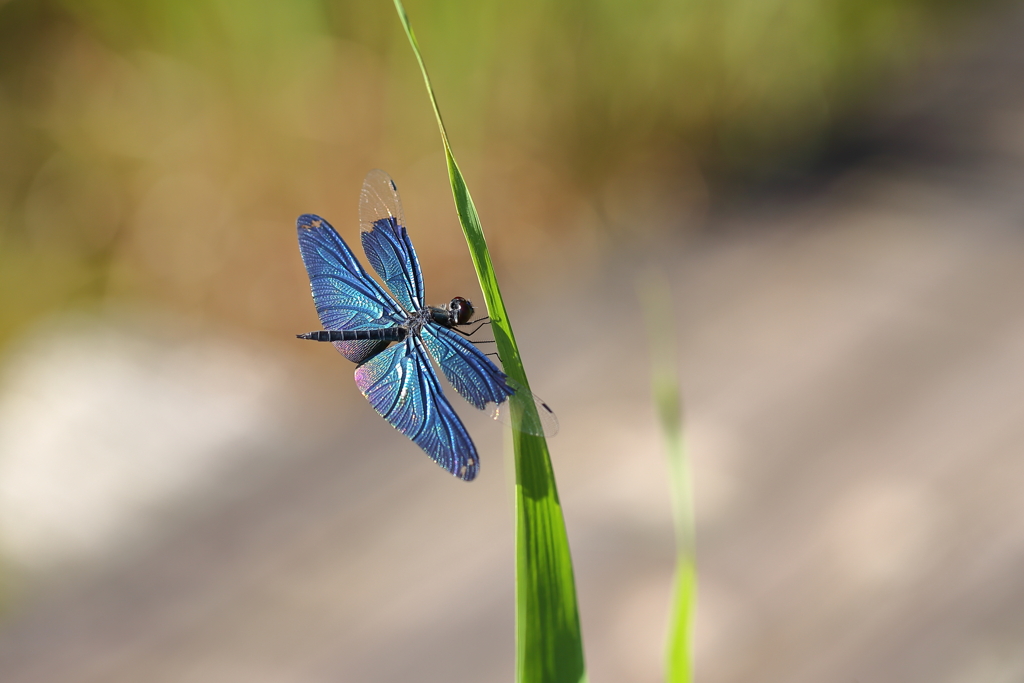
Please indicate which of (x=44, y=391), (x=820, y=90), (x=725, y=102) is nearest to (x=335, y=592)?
(x=44, y=391)

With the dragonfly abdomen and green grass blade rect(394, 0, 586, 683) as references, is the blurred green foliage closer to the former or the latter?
the dragonfly abdomen

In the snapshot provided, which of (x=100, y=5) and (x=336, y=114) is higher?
(x=100, y=5)

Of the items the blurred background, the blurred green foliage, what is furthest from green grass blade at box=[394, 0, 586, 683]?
the blurred green foliage

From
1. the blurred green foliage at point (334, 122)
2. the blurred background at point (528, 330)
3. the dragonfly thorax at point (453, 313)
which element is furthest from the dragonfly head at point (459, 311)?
the blurred green foliage at point (334, 122)

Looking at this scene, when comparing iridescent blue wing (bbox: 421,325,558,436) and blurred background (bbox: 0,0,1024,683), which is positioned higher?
blurred background (bbox: 0,0,1024,683)

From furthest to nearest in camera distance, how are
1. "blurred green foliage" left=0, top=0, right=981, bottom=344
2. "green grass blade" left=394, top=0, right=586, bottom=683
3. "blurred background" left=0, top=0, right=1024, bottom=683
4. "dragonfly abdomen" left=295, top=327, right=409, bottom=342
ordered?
"blurred green foliage" left=0, top=0, right=981, bottom=344
"blurred background" left=0, top=0, right=1024, bottom=683
"dragonfly abdomen" left=295, top=327, right=409, bottom=342
"green grass blade" left=394, top=0, right=586, bottom=683

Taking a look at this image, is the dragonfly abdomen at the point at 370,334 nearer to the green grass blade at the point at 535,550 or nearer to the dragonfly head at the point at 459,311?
the dragonfly head at the point at 459,311

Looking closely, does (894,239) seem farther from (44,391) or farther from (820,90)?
(44,391)

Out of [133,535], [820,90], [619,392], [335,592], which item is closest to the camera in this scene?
[335,592]
